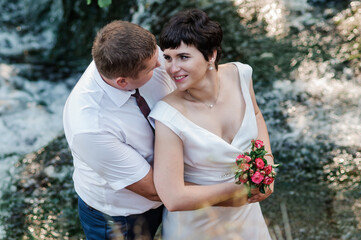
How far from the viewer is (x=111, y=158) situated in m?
2.28

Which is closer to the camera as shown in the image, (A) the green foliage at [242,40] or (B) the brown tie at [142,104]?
(B) the brown tie at [142,104]

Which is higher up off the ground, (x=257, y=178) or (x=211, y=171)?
(x=257, y=178)

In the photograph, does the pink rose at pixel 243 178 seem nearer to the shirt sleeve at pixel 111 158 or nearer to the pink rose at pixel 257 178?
the pink rose at pixel 257 178

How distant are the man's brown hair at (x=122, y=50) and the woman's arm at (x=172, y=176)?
1.12 ft

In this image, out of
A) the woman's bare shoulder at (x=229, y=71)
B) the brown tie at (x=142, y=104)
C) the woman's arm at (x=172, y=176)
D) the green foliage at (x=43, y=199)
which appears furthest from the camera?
the green foliage at (x=43, y=199)

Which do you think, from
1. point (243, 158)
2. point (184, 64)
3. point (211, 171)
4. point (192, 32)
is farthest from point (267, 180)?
point (192, 32)

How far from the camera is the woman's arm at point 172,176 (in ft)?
7.64

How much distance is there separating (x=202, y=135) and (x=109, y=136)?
50cm


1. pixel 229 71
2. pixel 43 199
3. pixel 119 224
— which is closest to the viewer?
pixel 119 224

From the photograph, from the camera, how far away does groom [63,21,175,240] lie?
2239 millimetres

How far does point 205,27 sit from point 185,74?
10.9 inches

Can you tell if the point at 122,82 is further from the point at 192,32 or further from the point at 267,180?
the point at 267,180

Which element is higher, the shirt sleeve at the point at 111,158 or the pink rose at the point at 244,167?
the pink rose at the point at 244,167

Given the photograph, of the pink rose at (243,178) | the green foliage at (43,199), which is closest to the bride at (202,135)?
the pink rose at (243,178)
